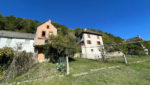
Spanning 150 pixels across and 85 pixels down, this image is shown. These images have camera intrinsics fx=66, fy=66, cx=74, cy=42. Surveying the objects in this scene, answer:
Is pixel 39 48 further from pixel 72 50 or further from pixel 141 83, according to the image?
pixel 141 83

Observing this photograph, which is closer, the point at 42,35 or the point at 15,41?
the point at 15,41

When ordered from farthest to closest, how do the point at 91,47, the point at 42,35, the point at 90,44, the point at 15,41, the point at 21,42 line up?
the point at 90,44
the point at 91,47
the point at 42,35
the point at 21,42
the point at 15,41

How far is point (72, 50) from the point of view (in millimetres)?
11398

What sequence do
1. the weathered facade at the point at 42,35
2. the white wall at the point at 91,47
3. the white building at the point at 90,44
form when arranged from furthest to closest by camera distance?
the white building at the point at 90,44 → the white wall at the point at 91,47 → the weathered facade at the point at 42,35

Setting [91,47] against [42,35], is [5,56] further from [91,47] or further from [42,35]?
[91,47]

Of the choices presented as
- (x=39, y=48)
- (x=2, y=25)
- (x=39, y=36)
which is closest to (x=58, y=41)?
(x=39, y=48)

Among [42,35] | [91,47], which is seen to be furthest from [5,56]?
[91,47]

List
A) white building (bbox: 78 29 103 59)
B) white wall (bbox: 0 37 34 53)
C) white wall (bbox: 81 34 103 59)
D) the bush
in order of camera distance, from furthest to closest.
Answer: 1. white building (bbox: 78 29 103 59)
2. white wall (bbox: 81 34 103 59)
3. white wall (bbox: 0 37 34 53)
4. the bush

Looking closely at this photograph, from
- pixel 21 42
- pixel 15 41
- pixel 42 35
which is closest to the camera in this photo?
pixel 15 41

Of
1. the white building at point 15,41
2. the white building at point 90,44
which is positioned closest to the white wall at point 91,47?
the white building at point 90,44

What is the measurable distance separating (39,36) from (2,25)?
1634 centimetres

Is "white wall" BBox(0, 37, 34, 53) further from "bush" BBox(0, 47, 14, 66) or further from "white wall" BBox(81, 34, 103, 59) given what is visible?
"white wall" BBox(81, 34, 103, 59)

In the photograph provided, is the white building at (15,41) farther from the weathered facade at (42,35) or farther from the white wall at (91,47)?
the white wall at (91,47)

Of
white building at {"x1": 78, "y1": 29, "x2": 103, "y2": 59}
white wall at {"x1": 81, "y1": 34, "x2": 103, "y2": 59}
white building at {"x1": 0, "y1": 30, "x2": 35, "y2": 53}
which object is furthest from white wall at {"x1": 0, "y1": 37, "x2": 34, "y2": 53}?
white wall at {"x1": 81, "y1": 34, "x2": 103, "y2": 59}
